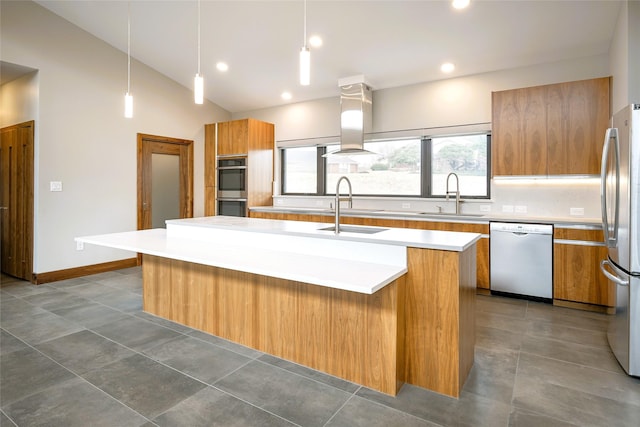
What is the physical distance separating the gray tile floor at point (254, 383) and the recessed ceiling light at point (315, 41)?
11.3ft

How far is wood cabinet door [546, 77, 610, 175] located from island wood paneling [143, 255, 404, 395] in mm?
2854

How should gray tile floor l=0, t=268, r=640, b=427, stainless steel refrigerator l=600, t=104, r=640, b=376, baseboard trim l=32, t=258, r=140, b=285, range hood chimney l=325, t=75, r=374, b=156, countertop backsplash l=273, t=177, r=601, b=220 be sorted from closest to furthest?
gray tile floor l=0, t=268, r=640, b=427
stainless steel refrigerator l=600, t=104, r=640, b=376
countertop backsplash l=273, t=177, r=601, b=220
baseboard trim l=32, t=258, r=140, b=285
range hood chimney l=325, t=75, r=374, b=156

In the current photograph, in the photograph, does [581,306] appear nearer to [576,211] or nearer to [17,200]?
[576,211]

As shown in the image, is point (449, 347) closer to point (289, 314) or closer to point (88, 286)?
point (289, 314)

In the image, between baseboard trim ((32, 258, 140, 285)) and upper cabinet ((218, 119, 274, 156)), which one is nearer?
baseboard trim ((32, 258, 140, 285))

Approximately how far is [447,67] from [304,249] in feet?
10.7

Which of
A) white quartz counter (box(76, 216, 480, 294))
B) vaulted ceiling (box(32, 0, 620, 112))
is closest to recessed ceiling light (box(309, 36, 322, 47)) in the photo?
vaulted ceiling (box(32, 0, 620, 112))

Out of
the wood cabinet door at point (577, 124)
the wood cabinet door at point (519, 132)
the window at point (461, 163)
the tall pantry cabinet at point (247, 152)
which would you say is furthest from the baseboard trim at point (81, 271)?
the wood cabinet door at point (577, 124)

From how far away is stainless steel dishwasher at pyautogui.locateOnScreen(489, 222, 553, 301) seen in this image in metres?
3.73

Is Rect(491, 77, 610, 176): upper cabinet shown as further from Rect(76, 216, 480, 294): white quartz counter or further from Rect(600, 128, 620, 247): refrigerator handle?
Rect(76, 216, 480, 294): white quartz counter

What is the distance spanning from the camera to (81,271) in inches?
195

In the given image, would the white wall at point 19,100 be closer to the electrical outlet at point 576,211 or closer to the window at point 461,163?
the window at point 461,163

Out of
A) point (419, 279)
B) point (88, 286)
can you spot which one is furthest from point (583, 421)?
point (88, 286)

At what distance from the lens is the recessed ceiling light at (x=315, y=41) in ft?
14.0
